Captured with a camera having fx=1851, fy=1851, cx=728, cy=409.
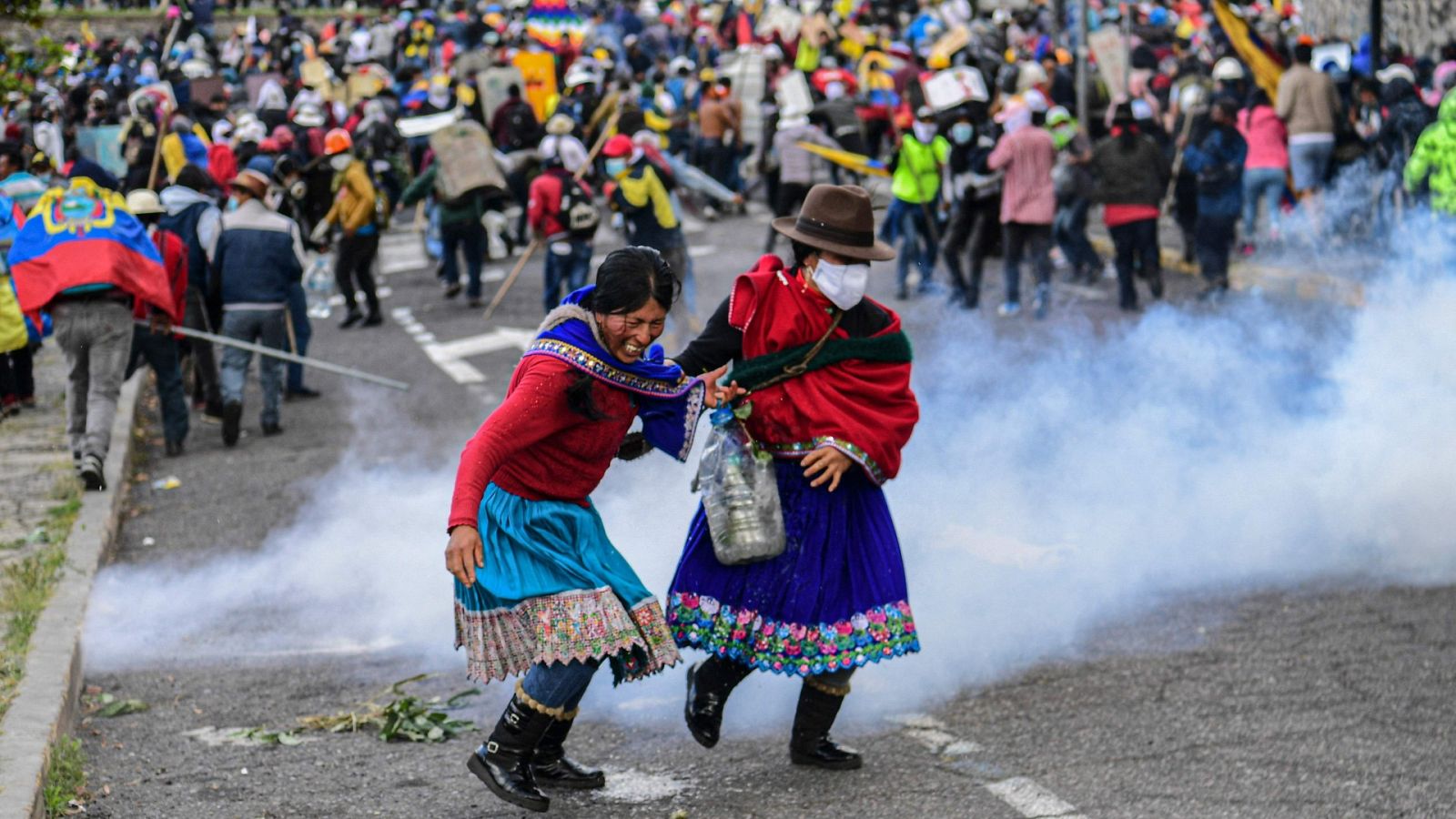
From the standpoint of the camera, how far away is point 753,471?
16.9ft

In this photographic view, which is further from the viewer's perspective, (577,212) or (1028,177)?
(1028,177)

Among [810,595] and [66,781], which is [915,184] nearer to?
[810,595]

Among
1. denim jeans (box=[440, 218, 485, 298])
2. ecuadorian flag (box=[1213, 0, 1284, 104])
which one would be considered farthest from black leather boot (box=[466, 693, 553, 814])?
ecuadorian flag (box=[1213, 0, 1284, 104])

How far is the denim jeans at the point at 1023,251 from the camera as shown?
14.6m

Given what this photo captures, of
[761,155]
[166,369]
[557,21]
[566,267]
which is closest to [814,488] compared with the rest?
[166,369]

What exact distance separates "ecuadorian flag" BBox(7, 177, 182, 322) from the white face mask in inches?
227

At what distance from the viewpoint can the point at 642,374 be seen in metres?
4.88

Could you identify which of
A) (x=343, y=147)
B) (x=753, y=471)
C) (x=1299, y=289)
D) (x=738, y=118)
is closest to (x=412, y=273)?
(x=343, y=147)

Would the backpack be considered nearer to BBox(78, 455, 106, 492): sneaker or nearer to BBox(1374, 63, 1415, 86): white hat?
BBox(78, 455, 106, 492): sneaker

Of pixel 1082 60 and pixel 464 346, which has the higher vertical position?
pixel 1082 60

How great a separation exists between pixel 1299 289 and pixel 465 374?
621 centimetres

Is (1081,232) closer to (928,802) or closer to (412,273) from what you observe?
(412,273)

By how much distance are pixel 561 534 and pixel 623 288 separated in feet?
2.20

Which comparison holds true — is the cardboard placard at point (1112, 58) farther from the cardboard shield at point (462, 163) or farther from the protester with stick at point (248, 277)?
the protester with stick at point (248, 277)
